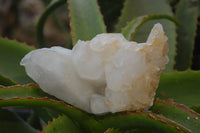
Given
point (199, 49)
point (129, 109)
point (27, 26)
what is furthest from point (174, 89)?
point (27, 26)

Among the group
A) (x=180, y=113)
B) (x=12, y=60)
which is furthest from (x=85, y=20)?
(x=180, y=113)

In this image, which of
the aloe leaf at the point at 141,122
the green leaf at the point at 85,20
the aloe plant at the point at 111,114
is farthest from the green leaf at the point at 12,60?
the aloe leaf at the point at 141,122

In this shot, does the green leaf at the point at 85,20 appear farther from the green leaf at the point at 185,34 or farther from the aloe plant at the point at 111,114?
the green leaf at the point at 185,34

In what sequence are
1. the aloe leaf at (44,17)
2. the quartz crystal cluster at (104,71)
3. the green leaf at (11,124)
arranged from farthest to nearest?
1. the aloe leaf at (44,17)
2. the green leaf at (11,124)
3. the quartz crystal cluster at (104,71)

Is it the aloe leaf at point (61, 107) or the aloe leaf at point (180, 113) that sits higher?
the aloe leaf at point (61, 107)

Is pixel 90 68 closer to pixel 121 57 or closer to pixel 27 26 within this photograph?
pixel 121 57

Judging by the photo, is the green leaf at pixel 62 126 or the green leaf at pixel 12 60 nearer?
the green leaf at pixel 62 126

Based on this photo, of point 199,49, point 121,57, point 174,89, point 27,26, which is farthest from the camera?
point 27,26

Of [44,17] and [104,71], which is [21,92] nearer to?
[104,71]
